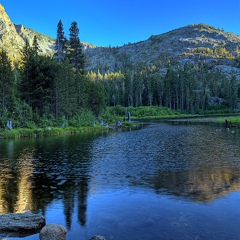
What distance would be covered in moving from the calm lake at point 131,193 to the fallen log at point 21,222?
0.59m

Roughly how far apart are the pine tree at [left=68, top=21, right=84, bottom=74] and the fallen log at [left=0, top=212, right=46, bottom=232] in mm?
74323

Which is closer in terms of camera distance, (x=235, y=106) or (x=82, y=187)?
(x=82, y=187)

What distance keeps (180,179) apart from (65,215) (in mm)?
9332

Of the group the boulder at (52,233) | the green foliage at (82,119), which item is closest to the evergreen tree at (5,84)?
the green foliage at (82,119)

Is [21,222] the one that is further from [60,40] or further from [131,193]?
[60,40]

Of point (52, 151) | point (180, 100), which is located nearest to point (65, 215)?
point (52, 151)

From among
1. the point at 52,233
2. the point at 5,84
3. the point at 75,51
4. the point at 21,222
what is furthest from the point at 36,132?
the point at 52,233

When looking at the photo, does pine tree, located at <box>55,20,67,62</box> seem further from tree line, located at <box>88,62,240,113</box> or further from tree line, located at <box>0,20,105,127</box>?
tree line, located at <box>88,62,240,113</box>

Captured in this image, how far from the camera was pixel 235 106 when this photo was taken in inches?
6339

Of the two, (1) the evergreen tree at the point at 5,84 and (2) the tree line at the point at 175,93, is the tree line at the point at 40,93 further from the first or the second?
(2) the tree line at the point at 175,93

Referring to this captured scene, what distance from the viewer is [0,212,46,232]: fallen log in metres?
11.4

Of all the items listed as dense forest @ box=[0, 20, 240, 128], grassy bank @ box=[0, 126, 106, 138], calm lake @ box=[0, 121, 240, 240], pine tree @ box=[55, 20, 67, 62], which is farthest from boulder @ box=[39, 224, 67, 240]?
pine tree @ box=[55, 20, 67, 62]

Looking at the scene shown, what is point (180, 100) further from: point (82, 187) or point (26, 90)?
point (82, 187)

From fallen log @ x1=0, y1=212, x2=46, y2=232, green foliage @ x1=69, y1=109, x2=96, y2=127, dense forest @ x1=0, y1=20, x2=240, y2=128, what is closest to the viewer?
fallen log @ x1=0, y1=212, x2=46, y2=232
